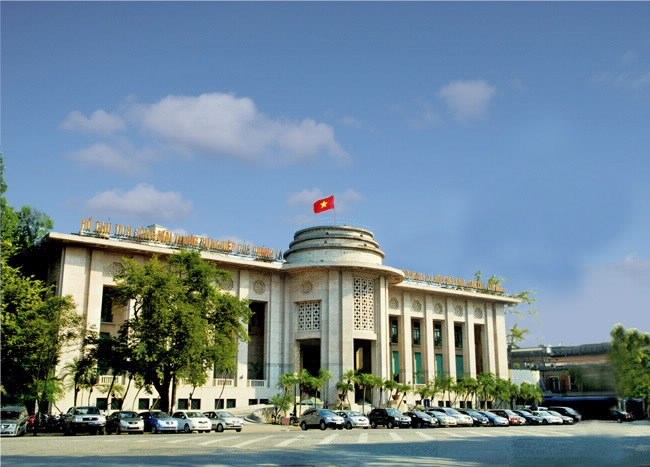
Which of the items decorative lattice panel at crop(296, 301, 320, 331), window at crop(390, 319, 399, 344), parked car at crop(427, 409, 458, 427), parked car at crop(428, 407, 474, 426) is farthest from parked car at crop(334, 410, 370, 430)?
window at crop(390, 319, 399, 344)

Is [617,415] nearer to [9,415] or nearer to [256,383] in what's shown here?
[9,415]

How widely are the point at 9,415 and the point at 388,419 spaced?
2295 cm

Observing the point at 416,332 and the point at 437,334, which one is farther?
the point at 437,334

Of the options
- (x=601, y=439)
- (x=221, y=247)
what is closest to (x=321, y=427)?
(x=221, y=247)

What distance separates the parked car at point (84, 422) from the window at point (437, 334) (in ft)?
143

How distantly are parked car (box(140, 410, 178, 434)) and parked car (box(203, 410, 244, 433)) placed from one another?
346 centimetres

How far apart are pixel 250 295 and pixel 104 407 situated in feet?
52.8

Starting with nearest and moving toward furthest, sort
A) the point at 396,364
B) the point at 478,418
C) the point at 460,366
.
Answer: the point at 478,418 → the point at 396,364 → the point at 460,366

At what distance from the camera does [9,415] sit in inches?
1256

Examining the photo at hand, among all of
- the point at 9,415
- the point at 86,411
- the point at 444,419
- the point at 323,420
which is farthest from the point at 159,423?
the point at 444,419

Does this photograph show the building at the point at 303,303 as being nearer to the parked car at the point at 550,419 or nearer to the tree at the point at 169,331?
the tree at the point at 169,331

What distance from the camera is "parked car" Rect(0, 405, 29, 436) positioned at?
102ft

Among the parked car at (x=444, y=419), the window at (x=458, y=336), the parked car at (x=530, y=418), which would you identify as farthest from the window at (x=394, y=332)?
the parked car at (x=444, y=419)

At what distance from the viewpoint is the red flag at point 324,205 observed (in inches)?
2292
